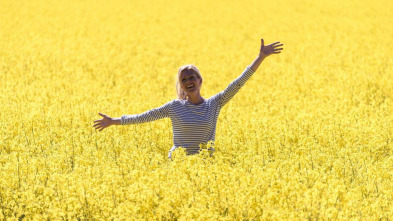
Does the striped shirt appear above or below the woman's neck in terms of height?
below

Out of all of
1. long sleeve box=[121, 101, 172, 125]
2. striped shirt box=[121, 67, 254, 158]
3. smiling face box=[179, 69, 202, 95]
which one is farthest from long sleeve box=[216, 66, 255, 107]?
long sleeve box=[121, 101, 172, 125]

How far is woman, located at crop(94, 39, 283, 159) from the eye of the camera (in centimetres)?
565

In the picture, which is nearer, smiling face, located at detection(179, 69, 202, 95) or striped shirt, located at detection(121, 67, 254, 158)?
smiling face, located at detection(179, 69, 202, 95)

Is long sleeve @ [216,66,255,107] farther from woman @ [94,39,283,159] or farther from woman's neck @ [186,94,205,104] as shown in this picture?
woman's neck @ [186,94,205,104]

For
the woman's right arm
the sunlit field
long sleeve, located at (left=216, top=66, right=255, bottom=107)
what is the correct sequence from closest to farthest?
the sunlit field
the woman's right arm
long sleeve, located at (left=216, top=66, right=255, bottom=107)

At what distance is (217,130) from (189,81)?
198cm

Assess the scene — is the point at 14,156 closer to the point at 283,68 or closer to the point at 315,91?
the point at 315,91

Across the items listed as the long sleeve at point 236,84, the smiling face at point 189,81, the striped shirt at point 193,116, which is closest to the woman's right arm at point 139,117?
the striped shirt at point 193,116

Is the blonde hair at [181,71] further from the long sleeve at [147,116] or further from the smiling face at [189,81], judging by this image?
the long sleeve at [147,116]

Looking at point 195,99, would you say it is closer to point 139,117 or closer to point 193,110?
point 193,110

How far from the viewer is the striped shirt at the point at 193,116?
5711 millimetres

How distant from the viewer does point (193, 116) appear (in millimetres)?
5711

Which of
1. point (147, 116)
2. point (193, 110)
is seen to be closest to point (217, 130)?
point (193, 110)

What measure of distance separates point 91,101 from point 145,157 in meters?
3.64
